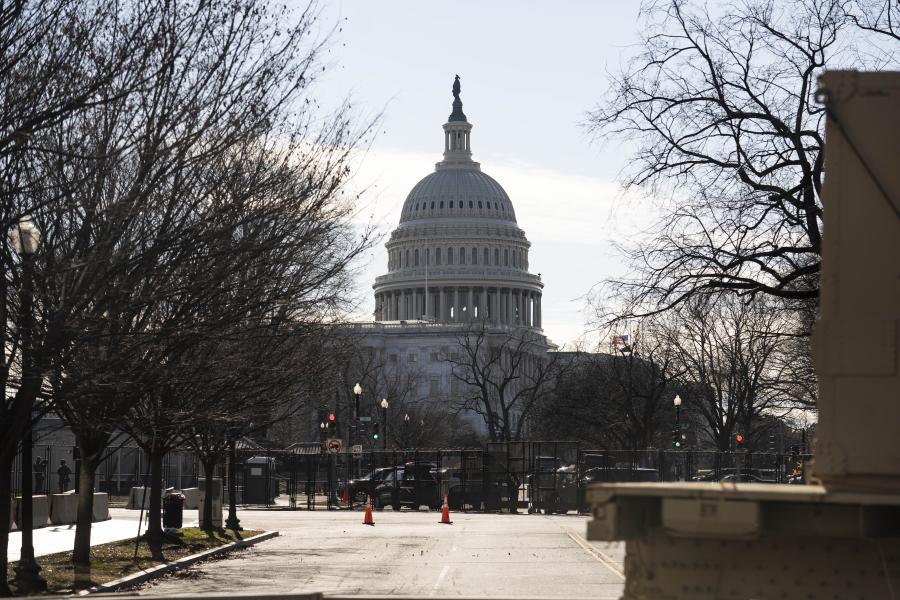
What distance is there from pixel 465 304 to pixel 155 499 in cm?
16288

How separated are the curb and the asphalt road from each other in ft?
1.09

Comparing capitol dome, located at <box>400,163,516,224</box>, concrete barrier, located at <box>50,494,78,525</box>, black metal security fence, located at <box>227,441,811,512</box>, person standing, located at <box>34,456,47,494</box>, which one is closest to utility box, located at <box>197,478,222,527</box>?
concrete barrier, located at <box>50,494,78,525</box>

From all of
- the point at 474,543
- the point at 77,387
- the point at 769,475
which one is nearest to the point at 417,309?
the point at 769,475

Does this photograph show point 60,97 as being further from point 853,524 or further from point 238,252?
point 853,524

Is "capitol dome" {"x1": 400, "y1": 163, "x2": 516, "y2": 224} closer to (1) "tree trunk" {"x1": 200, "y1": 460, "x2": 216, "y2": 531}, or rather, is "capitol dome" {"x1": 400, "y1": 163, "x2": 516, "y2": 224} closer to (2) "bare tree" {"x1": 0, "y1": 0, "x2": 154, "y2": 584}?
(1) "tree trunk" {"x1": 200, "y1": 460, "x2": 216, "y2": 531}

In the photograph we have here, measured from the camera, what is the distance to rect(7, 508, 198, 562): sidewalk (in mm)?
26906

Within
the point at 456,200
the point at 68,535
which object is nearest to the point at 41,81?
the point at 68,535

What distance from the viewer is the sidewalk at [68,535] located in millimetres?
26906

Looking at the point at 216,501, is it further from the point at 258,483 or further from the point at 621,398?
the point at 621,398

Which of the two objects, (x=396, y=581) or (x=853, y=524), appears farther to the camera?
(x=396, y=581)

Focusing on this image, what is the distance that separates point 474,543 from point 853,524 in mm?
24537

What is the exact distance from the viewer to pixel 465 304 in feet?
627

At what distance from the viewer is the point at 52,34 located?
15.0 m

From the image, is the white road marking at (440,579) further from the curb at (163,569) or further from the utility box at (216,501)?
the utility box at (216,501)
